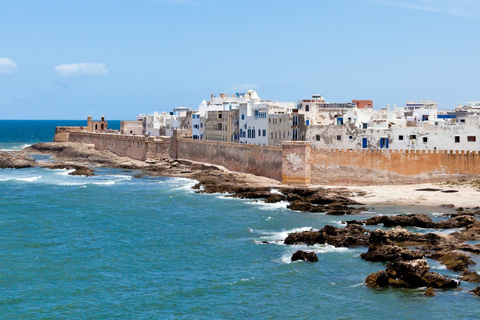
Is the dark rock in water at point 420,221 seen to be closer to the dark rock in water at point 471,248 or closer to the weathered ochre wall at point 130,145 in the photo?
the dark rock in water at point 471,248

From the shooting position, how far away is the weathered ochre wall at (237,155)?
58.9 meters

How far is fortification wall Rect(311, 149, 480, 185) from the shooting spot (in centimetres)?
5262

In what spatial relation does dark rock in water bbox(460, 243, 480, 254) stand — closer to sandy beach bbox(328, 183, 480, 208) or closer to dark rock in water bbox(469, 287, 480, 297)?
dark rock in water bbox(469, 287, 480, 297)

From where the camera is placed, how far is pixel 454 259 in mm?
30219

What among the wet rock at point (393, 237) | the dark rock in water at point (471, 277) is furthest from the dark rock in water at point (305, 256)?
the dark rock in water at point (471, 277)

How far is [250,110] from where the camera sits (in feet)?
240

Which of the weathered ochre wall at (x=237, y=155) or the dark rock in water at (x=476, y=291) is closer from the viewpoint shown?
the dark rock in water at (x=476, y=291)

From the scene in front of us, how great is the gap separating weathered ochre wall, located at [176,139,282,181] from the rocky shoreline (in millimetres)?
1054

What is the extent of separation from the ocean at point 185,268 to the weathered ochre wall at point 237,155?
28.8 feet

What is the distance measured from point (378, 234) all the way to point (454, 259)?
15.3 feet

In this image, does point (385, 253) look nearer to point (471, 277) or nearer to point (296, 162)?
point (471, 277)

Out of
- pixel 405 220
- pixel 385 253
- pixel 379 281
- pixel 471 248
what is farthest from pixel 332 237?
pixel 379 281

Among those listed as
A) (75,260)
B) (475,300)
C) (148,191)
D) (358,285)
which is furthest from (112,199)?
(475,300)

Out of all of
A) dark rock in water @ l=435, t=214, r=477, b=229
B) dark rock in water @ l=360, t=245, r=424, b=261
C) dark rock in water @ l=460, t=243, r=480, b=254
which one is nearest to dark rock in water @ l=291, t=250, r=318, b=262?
dark rock in water @ l=360, t=245, r=424, b=261
